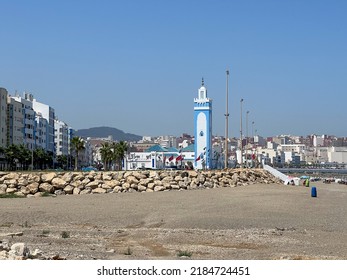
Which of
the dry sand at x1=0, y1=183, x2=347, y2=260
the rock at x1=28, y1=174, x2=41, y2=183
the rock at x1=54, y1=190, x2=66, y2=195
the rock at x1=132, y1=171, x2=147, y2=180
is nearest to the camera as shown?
the dry sand at x1=0, y1=183, x2=347, y2=260

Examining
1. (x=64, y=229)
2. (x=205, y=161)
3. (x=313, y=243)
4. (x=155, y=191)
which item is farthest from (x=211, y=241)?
(x=205, y=161)

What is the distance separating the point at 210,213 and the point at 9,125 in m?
75.9

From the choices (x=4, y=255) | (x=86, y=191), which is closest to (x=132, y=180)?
(x=86, y=191)

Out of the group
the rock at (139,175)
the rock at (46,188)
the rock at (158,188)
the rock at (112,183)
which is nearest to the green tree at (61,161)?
the rock at (139,175)

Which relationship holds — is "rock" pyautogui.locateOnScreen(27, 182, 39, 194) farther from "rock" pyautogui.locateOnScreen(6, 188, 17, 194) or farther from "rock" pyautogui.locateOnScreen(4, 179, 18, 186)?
"rock" pyautogui.locateOnScreen(4, 179, 18, 186)

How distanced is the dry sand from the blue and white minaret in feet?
202

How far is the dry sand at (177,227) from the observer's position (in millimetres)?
14953

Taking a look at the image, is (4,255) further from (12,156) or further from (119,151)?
(119,151)

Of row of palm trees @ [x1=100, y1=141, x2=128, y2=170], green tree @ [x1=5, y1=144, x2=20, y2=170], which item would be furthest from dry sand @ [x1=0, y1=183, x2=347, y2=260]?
row of palm trees @ [x1=100, y1=141, x2=128, y2=170]

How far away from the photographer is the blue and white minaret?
94125 millimetres

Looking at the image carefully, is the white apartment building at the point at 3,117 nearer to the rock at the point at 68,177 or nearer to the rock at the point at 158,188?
the rock at the point at 68,177

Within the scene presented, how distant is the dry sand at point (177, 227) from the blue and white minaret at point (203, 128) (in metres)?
61.5

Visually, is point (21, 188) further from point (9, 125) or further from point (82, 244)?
point (9, 125)
